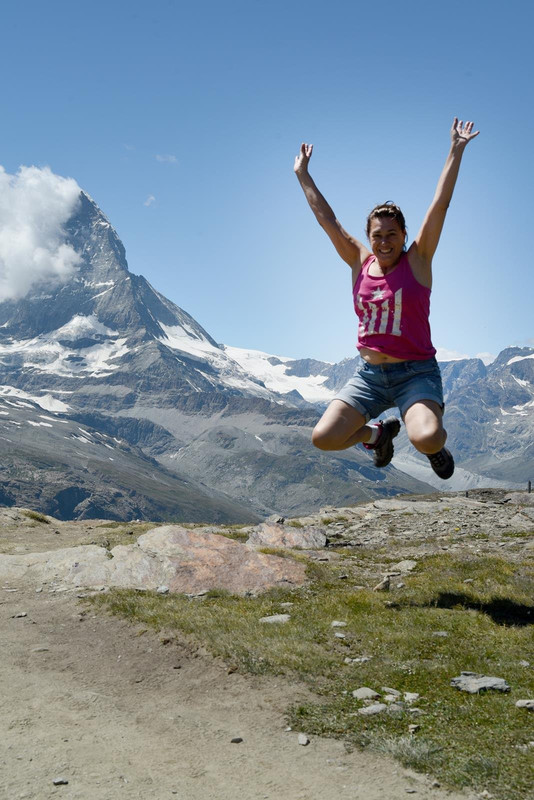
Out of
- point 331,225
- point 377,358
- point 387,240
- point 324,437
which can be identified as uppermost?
point 331,225

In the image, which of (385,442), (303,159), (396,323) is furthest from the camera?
(385,442)

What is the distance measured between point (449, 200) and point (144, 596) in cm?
1018

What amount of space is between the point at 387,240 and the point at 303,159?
2.95 m

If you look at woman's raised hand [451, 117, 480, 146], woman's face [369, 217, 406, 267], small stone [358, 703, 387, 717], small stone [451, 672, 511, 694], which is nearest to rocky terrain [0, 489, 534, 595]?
small stone [451, 672, 511, 694]

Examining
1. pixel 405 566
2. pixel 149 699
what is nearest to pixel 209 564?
pixel 405 566

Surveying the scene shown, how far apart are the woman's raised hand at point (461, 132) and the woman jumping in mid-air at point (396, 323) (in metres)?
0.02

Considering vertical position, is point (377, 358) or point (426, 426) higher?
point (377, 358)

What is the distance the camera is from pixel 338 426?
10.0m

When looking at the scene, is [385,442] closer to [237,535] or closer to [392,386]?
[392,386]

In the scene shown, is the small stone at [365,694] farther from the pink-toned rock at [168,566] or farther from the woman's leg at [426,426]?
the pink-toned rock at [168,566]

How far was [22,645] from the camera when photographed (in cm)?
960

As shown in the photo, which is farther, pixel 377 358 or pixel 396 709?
pixel 377 358

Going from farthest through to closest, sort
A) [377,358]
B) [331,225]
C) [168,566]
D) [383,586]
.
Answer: [168,566] < [383,586] < [331,225] < [377,358]

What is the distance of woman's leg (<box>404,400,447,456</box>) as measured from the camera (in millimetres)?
8930
